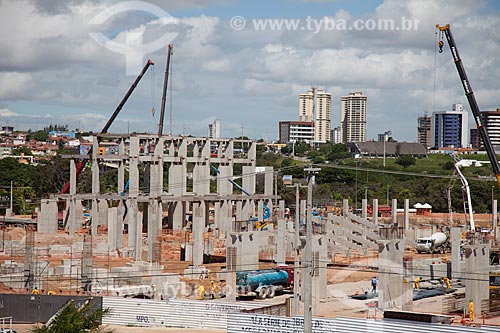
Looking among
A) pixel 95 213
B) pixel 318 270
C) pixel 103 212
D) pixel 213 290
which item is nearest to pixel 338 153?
pixel 103 212

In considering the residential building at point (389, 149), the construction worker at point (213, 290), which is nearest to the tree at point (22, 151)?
the residential building at point (389, 149)

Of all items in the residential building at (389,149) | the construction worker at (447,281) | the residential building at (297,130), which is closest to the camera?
the construction worker at (447,281)

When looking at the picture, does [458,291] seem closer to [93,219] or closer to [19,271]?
[19,271]

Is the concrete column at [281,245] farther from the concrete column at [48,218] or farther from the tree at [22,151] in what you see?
the tree at [22,151]

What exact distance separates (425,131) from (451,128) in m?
9.77

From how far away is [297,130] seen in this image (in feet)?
581

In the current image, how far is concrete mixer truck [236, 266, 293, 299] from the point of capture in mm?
28562

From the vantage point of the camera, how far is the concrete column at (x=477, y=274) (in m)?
25.4

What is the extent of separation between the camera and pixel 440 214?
67.0m

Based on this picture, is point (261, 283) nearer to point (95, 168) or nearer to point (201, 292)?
point (201, 292)

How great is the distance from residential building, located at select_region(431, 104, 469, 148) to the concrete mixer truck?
509 ft

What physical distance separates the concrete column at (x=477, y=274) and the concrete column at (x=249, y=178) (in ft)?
76.5

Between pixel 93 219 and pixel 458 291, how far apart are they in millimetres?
22059

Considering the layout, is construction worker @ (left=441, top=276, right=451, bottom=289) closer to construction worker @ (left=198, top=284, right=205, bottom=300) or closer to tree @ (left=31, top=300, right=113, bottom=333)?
construction worker @ (left=198, top=284, right=205, bottom=300)
